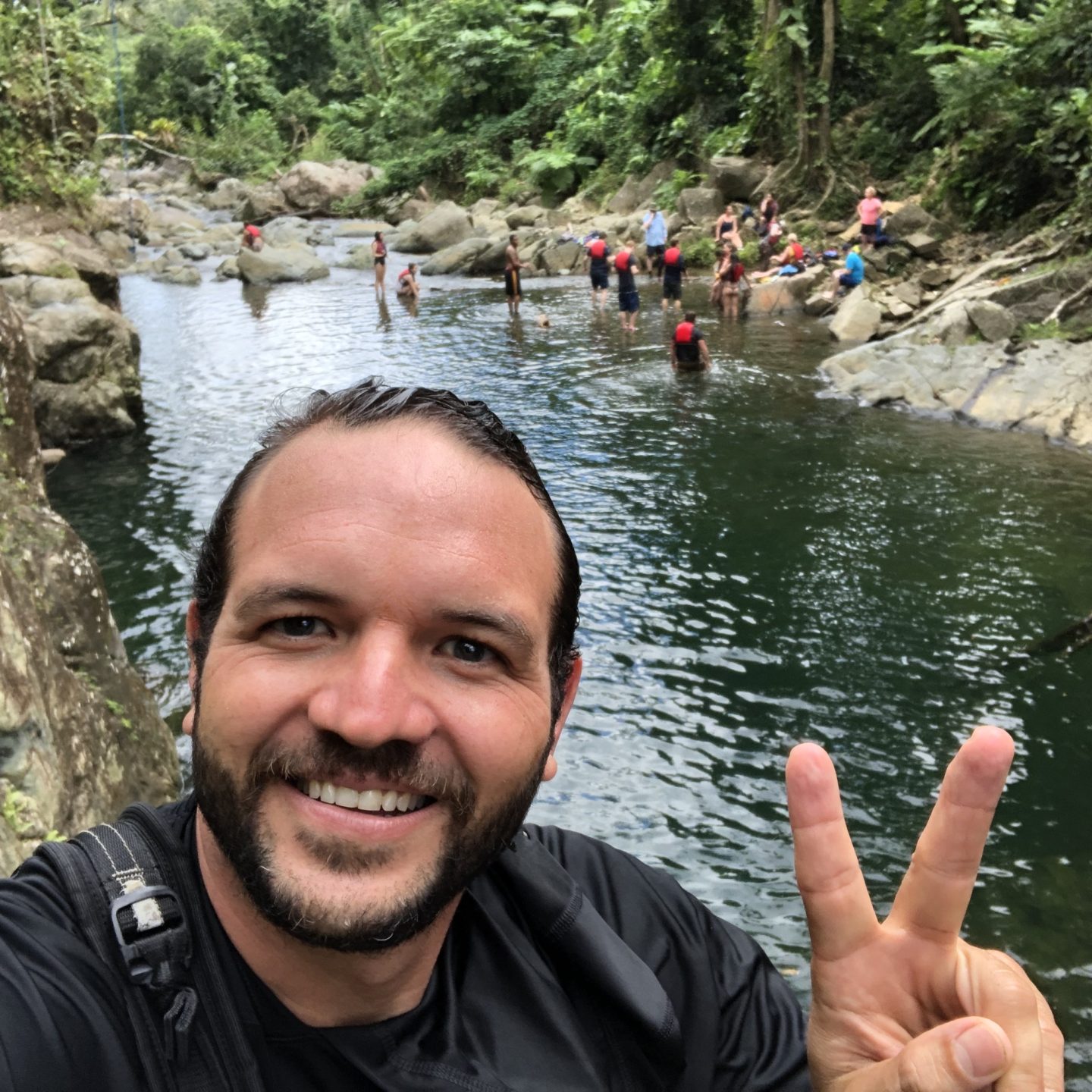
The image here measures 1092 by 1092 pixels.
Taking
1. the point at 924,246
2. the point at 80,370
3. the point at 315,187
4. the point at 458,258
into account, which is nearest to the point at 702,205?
the point at 458,258

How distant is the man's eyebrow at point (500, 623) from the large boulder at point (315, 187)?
1707 inches

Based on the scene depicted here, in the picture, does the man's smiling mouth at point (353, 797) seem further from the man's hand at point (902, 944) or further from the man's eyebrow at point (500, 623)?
the man's hand at point (902, 944)

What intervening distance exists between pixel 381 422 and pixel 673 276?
69.7 ft

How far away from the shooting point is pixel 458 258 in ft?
96.9

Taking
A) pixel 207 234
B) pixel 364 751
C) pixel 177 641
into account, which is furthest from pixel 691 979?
pixel 207 234

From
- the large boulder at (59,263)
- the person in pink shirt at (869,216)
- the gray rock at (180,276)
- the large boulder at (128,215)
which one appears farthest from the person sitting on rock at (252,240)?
the person in pink shirt at (869,216)

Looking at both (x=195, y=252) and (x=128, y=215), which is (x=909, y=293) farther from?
(x=128, y=215)

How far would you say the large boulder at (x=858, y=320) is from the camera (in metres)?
19.3

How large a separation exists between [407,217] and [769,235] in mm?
18958

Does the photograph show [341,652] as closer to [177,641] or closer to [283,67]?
[177,641]

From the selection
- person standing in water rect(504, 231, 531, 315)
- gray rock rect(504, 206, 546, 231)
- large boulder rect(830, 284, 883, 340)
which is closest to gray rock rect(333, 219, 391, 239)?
gray rock rect(504, 206, 546, 231)

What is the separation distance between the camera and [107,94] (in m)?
22.8

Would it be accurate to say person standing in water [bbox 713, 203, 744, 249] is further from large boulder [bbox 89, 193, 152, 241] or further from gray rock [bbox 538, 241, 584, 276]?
large boulder [bbox 89, 193, 152, 241]

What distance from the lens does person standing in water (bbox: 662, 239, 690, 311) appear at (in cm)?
2158
